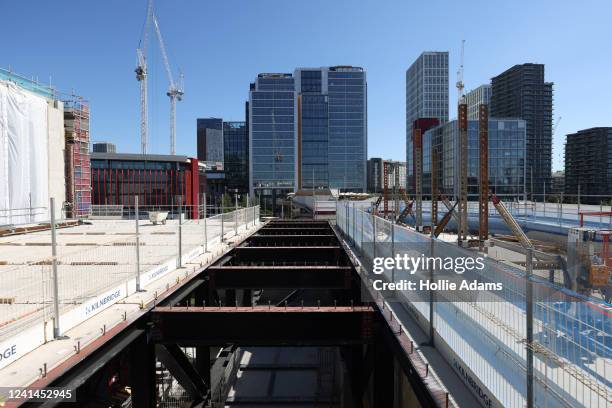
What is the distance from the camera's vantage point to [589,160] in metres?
89.6

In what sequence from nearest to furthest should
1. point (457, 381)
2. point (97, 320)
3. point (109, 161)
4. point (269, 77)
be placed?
point (457, 381), point (97, 320), point (109, 161), point (269, 77)

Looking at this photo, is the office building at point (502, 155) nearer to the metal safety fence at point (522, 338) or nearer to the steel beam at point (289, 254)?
the steel beam at point (289, 254)

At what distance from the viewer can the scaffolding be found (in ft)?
90.7

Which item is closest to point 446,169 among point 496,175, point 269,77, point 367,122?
point 496,175

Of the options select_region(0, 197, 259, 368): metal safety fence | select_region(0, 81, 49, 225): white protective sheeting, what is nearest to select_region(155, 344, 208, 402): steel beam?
select_region(0, 197, 259, 368): metal safety fence

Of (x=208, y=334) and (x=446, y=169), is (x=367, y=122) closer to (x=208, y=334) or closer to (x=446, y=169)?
(x=446, y=169)

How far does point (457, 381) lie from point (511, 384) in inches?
38.6

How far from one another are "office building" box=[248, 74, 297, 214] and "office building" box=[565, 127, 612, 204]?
243 ft

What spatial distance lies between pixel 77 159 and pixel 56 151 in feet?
13.6

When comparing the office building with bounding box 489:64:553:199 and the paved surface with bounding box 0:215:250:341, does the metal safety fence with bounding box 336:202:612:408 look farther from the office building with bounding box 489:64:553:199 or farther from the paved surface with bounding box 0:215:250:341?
the office building with bounding box 489:64:553:199

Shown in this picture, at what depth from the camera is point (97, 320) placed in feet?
19.5

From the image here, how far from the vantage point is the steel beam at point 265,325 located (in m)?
6.52

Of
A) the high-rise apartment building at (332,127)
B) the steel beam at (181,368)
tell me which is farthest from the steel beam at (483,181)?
the high-rise apartment building at (332,127)

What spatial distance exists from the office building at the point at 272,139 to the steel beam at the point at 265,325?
11917cm
